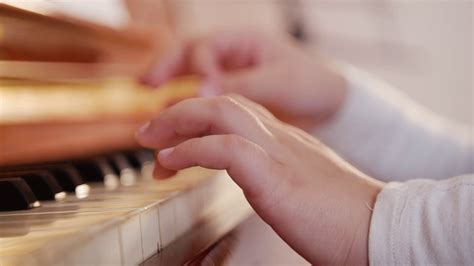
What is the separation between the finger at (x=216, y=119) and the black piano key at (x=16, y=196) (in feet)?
0.43

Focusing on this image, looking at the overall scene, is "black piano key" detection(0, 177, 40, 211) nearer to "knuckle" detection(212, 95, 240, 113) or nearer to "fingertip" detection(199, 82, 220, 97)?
"knuckle" detection(212, 95, 240, 113)

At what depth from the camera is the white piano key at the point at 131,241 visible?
16.1 inches

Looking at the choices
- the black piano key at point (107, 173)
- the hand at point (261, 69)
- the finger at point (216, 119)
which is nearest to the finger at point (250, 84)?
the hand at point (261, 69)

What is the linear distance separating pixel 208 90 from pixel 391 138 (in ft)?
1.45

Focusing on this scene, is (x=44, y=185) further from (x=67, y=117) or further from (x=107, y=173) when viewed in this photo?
(x=67, y=117)

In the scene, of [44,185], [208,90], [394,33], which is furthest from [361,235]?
[394,33]

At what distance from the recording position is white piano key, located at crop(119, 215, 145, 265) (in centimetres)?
41

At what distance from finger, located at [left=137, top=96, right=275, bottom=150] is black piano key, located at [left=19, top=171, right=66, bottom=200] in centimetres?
12

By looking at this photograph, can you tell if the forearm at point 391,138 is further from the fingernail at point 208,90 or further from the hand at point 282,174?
the hand at point 282,174

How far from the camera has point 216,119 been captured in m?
0.52

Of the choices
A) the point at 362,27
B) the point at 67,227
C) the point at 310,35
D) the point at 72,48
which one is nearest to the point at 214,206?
the point at 67,227

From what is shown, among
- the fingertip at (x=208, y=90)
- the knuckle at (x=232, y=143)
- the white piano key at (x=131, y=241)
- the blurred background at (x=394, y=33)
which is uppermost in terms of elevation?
the knuckle at (x=232, y=143)

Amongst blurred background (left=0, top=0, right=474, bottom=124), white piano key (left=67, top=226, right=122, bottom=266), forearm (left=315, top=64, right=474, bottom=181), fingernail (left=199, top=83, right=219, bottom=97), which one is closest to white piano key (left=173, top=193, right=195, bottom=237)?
white piano key (left=67, top=226, right=122, bottom=266)

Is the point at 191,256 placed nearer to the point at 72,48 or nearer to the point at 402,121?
the point at 72,48
